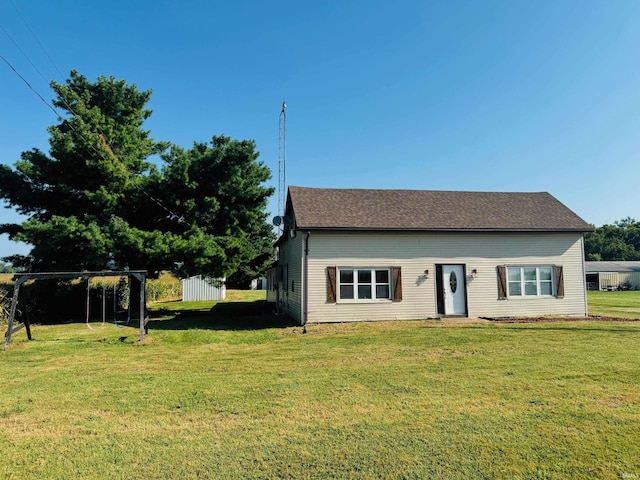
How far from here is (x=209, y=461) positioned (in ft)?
12.2

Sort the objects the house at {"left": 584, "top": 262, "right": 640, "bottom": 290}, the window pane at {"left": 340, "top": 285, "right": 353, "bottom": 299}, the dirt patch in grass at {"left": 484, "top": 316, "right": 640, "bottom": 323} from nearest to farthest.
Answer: the dirt patch in grass at {"left": 484, "top": 316, "right": 640, "bottom": 323}, the window pane at {"left": 340, "top": 285, "right": 353, "bottom": 299}, the house at {"left": 584, "top": 262, "right": 640, "bottom": 290}

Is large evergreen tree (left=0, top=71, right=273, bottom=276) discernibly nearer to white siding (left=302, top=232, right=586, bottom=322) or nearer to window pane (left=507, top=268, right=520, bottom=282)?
white siding (left=302, top=232, right=586, bottom=322)

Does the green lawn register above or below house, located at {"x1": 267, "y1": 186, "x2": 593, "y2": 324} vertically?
below

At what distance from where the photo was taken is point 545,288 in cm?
1512

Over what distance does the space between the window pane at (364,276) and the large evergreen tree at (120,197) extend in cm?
587

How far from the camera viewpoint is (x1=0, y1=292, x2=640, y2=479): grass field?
3.66 m

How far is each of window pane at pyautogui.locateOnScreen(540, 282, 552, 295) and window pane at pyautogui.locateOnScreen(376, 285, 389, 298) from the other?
626 centimetres

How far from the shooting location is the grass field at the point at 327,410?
3.66 metres

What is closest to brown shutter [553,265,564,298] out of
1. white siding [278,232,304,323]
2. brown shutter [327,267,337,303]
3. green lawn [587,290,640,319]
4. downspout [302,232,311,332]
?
green lawn [587,290,640,319]

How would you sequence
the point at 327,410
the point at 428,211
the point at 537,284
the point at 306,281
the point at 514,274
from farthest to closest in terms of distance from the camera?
Result: 1. the point at 428,211
2. the point at 537,284
3. the point at 514,274
4. the point at 306,281
5. the point at 327,410

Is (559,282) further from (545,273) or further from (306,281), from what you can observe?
(306,281)

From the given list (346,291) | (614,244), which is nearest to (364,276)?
(346,291)

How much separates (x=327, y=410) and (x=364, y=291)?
9.01 m

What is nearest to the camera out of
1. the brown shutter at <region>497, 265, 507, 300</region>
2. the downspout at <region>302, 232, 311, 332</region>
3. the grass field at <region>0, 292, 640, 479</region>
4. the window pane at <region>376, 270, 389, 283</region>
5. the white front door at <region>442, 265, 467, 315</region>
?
the grass field at <region>0, 292, 640, 479</region>
